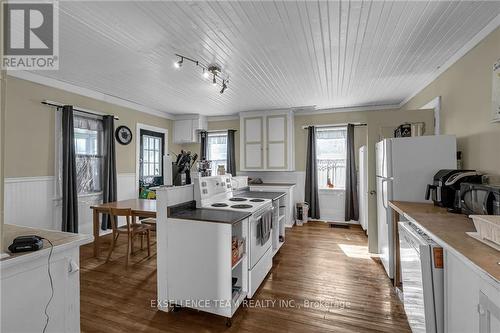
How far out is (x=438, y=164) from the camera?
232 centimetres

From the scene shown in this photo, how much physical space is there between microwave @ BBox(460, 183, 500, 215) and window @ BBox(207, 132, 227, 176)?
467 cm

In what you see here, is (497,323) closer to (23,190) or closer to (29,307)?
(29,307)

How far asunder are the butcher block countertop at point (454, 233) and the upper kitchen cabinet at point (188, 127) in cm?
452

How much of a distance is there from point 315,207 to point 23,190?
4983mm

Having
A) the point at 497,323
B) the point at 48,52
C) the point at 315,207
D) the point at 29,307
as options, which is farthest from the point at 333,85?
the point at 29,307

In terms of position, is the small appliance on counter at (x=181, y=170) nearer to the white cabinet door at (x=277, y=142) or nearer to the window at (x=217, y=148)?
the white cabinet door at (x=277, y=142)

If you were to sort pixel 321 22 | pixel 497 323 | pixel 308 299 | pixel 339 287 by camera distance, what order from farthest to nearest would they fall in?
pixel 339 287
pixel 308 299
pixel 321 22
pixel 497 323

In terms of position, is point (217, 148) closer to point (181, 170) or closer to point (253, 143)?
point (253, 143)

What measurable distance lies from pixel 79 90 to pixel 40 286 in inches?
141

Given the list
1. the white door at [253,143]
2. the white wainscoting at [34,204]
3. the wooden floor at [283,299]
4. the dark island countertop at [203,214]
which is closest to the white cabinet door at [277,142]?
the white door at [253,143]

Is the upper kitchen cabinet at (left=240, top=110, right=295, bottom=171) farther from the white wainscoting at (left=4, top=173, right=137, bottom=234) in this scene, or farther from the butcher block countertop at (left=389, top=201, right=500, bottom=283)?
the white wainscoting at (left=4, top=173, right=137, bottom=234)

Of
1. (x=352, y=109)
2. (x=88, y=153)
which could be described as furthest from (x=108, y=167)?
(x=352, y=109)

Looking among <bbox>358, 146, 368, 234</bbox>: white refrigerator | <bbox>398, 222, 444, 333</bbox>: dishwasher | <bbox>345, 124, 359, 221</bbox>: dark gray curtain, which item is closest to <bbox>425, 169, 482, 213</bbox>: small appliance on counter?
<bbox>398, 222, 444, 333</bbox>: dishwasher

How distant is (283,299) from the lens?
2260 mm
